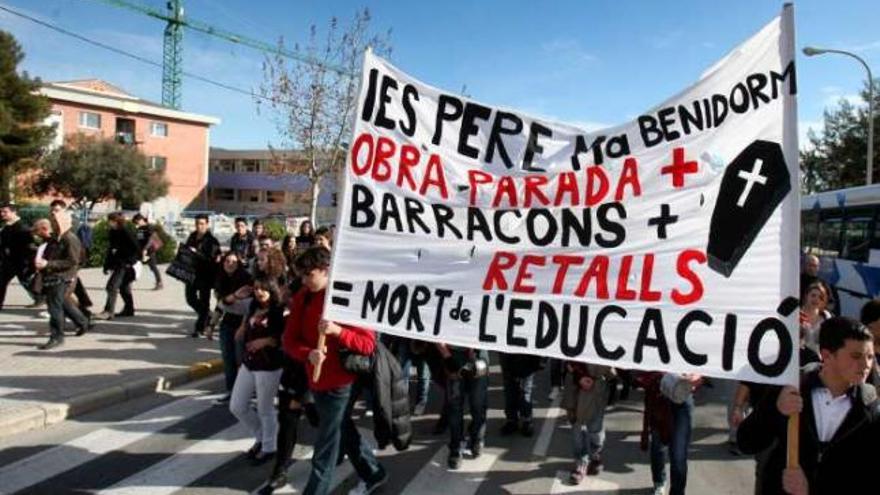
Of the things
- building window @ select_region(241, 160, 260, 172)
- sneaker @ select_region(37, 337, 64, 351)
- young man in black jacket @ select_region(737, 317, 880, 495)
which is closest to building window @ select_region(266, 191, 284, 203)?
building window @ select_region(241, 160, 260, 172)

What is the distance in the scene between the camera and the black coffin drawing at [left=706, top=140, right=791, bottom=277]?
3.23 meters

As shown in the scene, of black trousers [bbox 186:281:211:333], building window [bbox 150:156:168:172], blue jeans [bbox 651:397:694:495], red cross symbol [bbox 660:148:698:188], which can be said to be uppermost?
building window [bbox 150:156:168:172]

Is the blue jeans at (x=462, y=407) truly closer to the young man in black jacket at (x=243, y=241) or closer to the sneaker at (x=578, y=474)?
the sneaker at (x=578, y=474)

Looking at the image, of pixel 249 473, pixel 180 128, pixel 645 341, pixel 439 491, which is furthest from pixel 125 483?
pixel 180 128

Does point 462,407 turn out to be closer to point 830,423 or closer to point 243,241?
point 830,423

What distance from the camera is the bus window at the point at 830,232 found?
46.6 feet

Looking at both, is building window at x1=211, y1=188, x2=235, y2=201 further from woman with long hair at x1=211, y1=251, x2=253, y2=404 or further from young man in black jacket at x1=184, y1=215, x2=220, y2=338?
woman with long hair at x1=211, y1=251, x2=253, y2=404

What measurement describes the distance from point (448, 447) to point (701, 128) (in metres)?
3.70

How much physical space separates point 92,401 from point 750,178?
255 inches

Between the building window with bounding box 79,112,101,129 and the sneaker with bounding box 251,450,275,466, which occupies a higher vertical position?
the building window with bounding box 79,112,101,129

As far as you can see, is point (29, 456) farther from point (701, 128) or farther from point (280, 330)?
point (701, 128)

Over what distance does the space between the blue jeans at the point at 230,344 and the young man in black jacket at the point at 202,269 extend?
363cm

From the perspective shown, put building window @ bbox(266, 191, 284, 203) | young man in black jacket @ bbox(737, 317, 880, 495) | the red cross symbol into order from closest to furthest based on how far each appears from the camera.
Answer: young man in black jacket @ bbox(737, 317, 880, 495), the red cross symbol, building window @ bbox(266, 191, 284, 203)

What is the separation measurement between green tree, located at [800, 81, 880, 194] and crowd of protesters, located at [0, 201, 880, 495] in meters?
33.0
